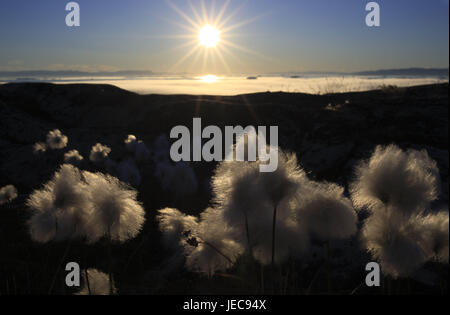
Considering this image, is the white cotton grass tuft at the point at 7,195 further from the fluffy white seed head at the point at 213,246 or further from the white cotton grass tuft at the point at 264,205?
the white cotton grass tuft at the point at 264,205

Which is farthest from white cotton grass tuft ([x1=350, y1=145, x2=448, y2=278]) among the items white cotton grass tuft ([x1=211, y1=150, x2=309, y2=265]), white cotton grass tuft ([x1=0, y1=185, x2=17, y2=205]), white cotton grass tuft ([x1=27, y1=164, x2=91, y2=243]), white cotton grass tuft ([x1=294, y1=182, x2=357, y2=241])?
white cotton grass tuft ([x1=0, y1=185, x2=17, y2=205])

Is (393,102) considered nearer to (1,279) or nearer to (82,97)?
(1,279)

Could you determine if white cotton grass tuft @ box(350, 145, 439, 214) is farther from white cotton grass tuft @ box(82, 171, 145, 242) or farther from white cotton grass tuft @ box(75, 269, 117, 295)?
white cotton grass tuft @ box(75, 269, 117, 295)

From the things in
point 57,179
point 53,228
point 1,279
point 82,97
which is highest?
point 82,97

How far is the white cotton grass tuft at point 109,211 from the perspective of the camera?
8.64ft

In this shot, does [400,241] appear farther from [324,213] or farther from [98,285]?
[98,285]

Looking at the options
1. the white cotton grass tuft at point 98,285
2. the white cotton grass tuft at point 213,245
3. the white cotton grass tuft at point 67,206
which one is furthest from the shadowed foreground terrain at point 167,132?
the white cotton grass tuft at point 213,245

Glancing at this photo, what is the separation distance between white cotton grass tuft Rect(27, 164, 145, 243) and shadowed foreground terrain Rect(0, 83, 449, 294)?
0.26 m

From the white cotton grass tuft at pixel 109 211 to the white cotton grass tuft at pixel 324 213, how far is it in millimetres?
1527

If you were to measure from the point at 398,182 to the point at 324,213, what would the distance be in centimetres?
54
